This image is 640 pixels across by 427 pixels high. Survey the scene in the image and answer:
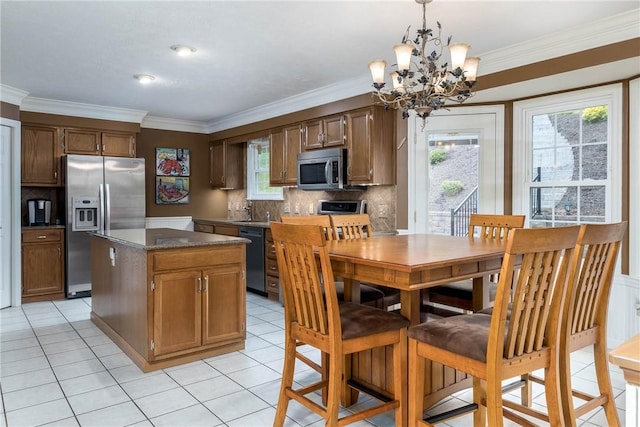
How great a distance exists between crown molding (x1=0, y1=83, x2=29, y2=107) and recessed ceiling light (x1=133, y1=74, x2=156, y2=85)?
152 centimetres

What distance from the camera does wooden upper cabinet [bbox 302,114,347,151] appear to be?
4770 millimetres

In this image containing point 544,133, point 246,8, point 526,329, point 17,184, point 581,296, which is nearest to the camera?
point 526,329

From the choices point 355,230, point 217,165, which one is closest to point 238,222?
point 217,165

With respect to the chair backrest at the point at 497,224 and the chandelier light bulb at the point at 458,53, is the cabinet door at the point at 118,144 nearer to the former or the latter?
the chair backrest at the point at 497,224

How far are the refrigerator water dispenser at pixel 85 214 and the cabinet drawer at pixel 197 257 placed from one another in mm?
3057

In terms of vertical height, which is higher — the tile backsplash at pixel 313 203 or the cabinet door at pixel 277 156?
the cabinet door at pixel 277 156

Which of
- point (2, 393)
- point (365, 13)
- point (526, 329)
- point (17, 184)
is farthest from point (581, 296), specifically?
point (17, 184)

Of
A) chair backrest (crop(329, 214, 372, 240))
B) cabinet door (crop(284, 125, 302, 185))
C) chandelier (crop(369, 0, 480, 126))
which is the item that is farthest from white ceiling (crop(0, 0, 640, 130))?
chair backrest (crop(329, 214, 372, 240))

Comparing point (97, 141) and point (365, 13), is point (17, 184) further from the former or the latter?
point (365, 13)

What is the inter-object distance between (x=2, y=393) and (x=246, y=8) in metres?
2.87

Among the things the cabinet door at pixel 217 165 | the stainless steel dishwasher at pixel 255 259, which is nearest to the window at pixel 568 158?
the stainless steel dishwasher at pixel 255 259

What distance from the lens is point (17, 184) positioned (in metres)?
5.00

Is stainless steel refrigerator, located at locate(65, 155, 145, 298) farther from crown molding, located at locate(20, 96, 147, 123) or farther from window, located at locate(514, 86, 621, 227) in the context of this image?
window, located at locate(514, 86, 621, 227)

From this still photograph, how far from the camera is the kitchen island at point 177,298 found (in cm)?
305
